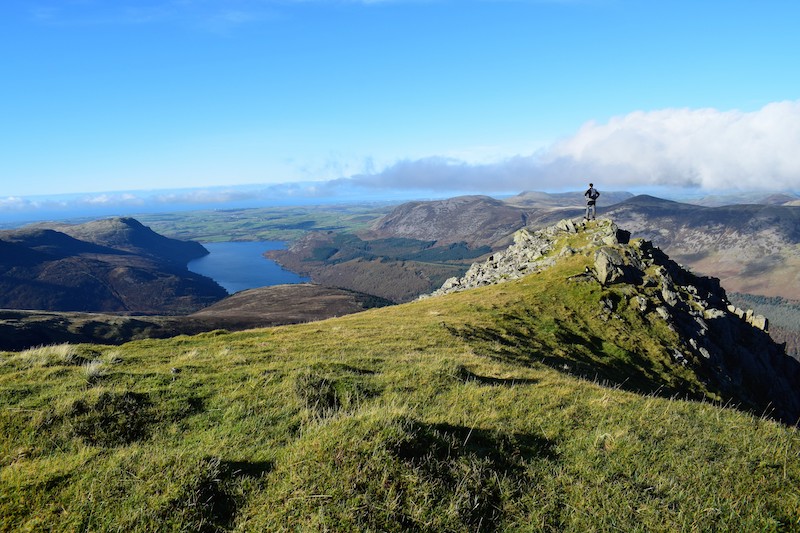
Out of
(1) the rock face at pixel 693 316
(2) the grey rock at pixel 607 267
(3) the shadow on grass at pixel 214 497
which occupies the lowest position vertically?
(1) the rock face at pixel 693 316

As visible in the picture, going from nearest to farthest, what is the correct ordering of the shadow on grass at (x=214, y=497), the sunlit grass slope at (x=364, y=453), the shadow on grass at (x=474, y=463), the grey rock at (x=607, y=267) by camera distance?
the shadow on grass at (x=214, y=497), the sunlit grass slope at (x=364, y=453), the shadow on grass at (x=474, y=463), the grey rock at (x=607, y=267)

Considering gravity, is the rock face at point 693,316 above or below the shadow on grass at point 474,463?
below

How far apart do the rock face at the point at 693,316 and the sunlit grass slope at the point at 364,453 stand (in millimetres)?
29794

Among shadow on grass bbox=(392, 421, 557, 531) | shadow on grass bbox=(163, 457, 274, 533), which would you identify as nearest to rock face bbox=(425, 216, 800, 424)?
shadow on grass bbox=(392, 421, 557, 531)

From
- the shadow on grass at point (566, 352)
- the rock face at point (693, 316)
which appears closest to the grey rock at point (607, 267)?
the rock face at point (693, 316)

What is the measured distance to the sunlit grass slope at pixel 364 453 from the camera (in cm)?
684

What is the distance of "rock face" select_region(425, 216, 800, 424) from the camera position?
3814cm

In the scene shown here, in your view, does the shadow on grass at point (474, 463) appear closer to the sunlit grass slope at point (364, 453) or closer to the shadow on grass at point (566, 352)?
the sunlit grass slope at point (364, 453)

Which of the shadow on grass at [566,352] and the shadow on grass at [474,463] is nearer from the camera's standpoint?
the shadow on grass at [474,463]

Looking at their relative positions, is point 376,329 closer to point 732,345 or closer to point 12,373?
point 12,373

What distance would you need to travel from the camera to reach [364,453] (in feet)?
25.6

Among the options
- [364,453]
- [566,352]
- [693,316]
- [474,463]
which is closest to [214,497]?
[364,453]

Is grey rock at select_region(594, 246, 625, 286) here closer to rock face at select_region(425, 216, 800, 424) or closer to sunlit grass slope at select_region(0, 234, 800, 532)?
rock face at select_region(425, 216, 800, 424)

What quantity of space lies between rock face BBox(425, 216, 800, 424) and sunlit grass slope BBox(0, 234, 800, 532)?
1173 inches
